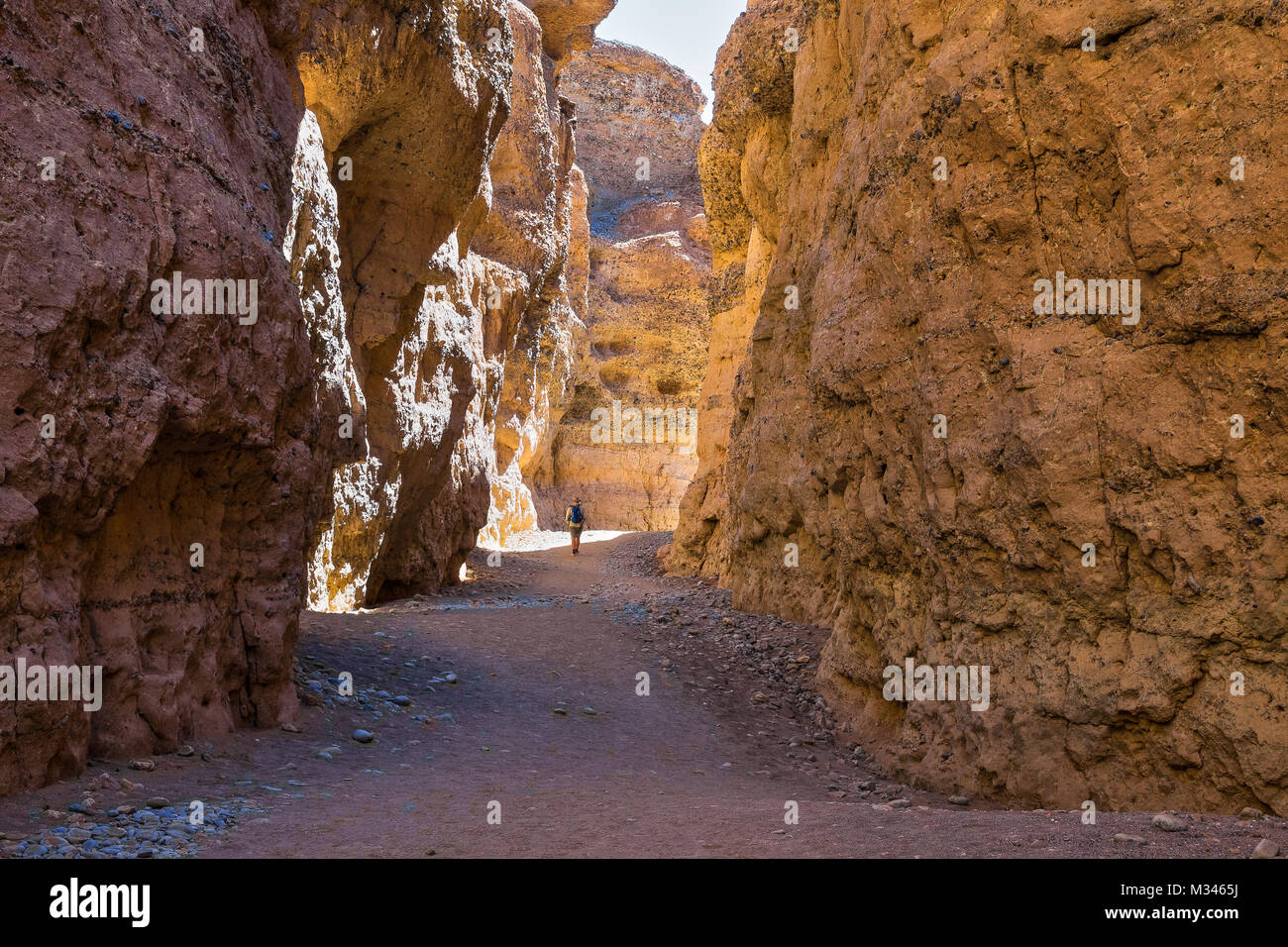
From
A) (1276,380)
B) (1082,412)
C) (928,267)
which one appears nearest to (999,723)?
(1082,412)

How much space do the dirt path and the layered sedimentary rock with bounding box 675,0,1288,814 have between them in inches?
31.8

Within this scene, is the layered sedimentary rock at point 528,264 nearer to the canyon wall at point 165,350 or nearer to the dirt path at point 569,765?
the dirt path at point 569,765

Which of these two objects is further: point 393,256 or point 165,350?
point 393,256

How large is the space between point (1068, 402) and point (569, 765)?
4.54 metres

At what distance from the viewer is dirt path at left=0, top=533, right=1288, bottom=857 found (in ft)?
12.4

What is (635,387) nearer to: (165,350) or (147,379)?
(165,350)

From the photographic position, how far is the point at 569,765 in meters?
6.55

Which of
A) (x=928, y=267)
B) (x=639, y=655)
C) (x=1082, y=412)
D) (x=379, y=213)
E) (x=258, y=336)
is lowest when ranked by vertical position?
(x=639, y=655)

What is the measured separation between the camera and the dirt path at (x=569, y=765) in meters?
3.79

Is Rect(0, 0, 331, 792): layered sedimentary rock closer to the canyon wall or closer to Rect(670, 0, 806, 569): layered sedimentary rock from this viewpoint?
the canyon wall

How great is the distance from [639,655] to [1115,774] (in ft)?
19.5

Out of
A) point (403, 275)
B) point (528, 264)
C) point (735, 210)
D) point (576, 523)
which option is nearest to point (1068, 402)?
point (403, 275)

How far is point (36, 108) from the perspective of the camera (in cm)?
Answer: 431

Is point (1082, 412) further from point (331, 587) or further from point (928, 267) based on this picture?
point (331, 587)
